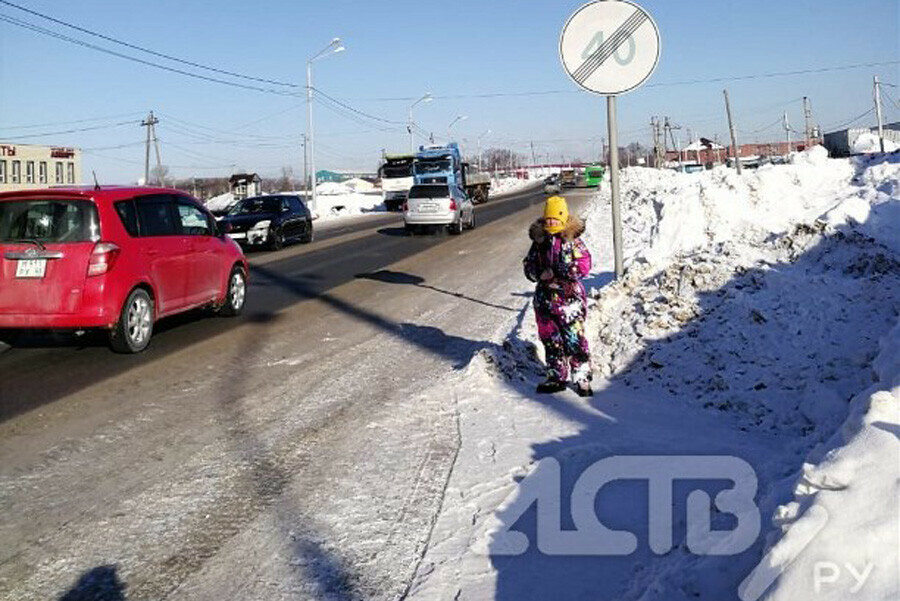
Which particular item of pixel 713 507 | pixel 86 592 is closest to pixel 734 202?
pixel 713 507

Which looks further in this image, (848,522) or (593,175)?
(593,175)

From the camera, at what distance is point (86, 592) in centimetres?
329

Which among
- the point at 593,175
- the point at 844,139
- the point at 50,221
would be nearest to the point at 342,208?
the point at 593,175

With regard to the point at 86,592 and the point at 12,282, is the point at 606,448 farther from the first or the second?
the point at 12,282

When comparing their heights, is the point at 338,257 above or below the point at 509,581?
above

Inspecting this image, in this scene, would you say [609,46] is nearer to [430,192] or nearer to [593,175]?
[430,192]

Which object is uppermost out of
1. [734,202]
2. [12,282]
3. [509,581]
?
[734,202]

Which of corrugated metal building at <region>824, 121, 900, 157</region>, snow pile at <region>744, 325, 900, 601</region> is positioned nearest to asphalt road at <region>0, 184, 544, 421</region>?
snow pile at <region>744, 325, 900, 601</region>

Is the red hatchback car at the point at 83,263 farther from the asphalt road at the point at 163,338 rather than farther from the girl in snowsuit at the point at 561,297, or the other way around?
the girl in snowsuit at the point at 561,297

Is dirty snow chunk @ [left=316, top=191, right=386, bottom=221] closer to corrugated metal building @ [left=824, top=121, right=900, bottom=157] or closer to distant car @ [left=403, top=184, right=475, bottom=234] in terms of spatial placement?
distant car @ [left=403, top=184, right=475, bottom=234]

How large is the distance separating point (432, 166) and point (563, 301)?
36.0 metres

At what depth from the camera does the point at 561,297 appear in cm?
579

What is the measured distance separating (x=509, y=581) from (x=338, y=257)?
15464mm

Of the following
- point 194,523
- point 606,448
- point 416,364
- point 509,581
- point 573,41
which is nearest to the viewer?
point 509,581
